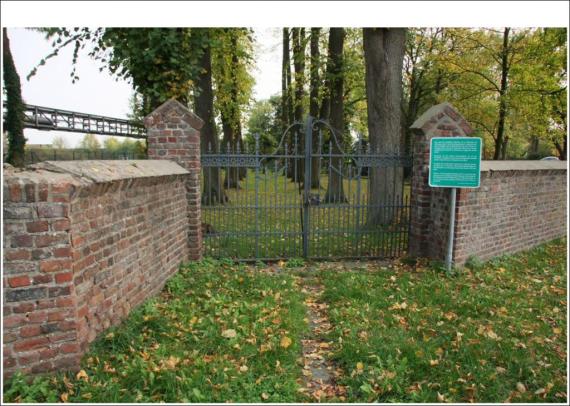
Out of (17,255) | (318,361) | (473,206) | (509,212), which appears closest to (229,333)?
(318,361)

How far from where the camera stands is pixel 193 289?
5375 mm

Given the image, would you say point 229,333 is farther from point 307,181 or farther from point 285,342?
point 307,181

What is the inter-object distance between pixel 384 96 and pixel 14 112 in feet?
45.3

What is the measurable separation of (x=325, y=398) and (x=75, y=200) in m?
2.61

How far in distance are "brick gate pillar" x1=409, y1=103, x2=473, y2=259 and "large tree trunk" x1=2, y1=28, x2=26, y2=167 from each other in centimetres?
1357

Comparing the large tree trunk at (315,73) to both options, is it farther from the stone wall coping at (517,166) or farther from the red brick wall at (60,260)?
the red brick wall at (60,260)

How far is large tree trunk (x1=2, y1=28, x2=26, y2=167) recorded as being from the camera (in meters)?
14.0

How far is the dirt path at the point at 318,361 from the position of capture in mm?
3330

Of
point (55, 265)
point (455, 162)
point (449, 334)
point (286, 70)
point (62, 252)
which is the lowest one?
point (449, 334)

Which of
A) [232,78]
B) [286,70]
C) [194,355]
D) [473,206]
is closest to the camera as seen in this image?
[194,355]

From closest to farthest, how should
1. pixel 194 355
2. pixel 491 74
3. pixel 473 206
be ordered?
pixel 194 355 → pixel 473 206 → pixel 491 74

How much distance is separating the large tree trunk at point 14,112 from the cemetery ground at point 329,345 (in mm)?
12065

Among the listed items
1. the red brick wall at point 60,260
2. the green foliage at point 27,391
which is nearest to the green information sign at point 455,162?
the red brick wall at point 60,260

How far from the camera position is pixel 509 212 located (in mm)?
7395
